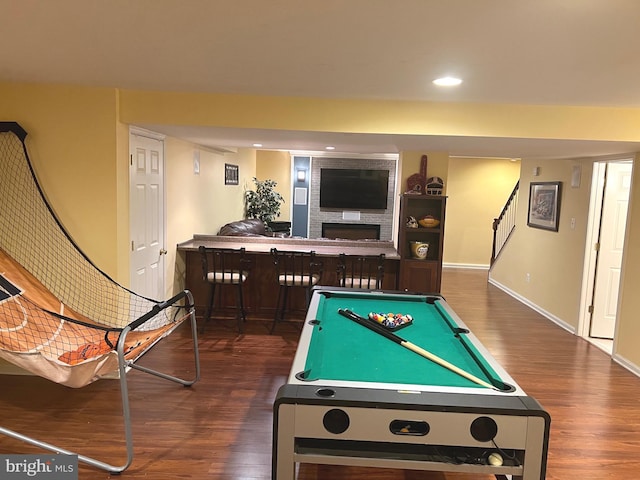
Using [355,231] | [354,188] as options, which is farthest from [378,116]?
[355,231]

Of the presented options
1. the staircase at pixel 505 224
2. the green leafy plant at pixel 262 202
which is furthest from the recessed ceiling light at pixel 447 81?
the green leafy plant at pixel 262 202

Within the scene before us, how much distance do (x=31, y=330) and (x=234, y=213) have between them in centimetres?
499

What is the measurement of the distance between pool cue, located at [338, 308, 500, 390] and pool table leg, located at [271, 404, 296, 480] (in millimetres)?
860

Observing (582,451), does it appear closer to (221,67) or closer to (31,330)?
(221,67)

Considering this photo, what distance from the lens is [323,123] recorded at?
12.3ft

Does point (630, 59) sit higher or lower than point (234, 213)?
higher

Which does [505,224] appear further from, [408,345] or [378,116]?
[408,345]

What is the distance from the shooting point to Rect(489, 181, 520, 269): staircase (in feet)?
26.0

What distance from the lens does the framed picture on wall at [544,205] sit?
6.06 metres

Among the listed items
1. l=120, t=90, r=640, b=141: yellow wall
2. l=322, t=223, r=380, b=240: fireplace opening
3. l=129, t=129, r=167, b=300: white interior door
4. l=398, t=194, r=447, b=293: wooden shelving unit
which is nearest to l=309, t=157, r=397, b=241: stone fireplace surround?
l=322, t=223, r=380, b=240: fireplace opening

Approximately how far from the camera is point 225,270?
534cm

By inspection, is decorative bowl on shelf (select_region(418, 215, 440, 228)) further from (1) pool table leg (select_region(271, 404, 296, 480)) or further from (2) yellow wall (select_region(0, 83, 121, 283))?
(1) pool table leg (select_region(271, 404, 296, 480))

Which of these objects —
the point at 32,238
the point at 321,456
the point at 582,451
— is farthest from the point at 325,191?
the point at 321,456

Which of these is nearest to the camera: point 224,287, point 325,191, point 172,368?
point 172,368
